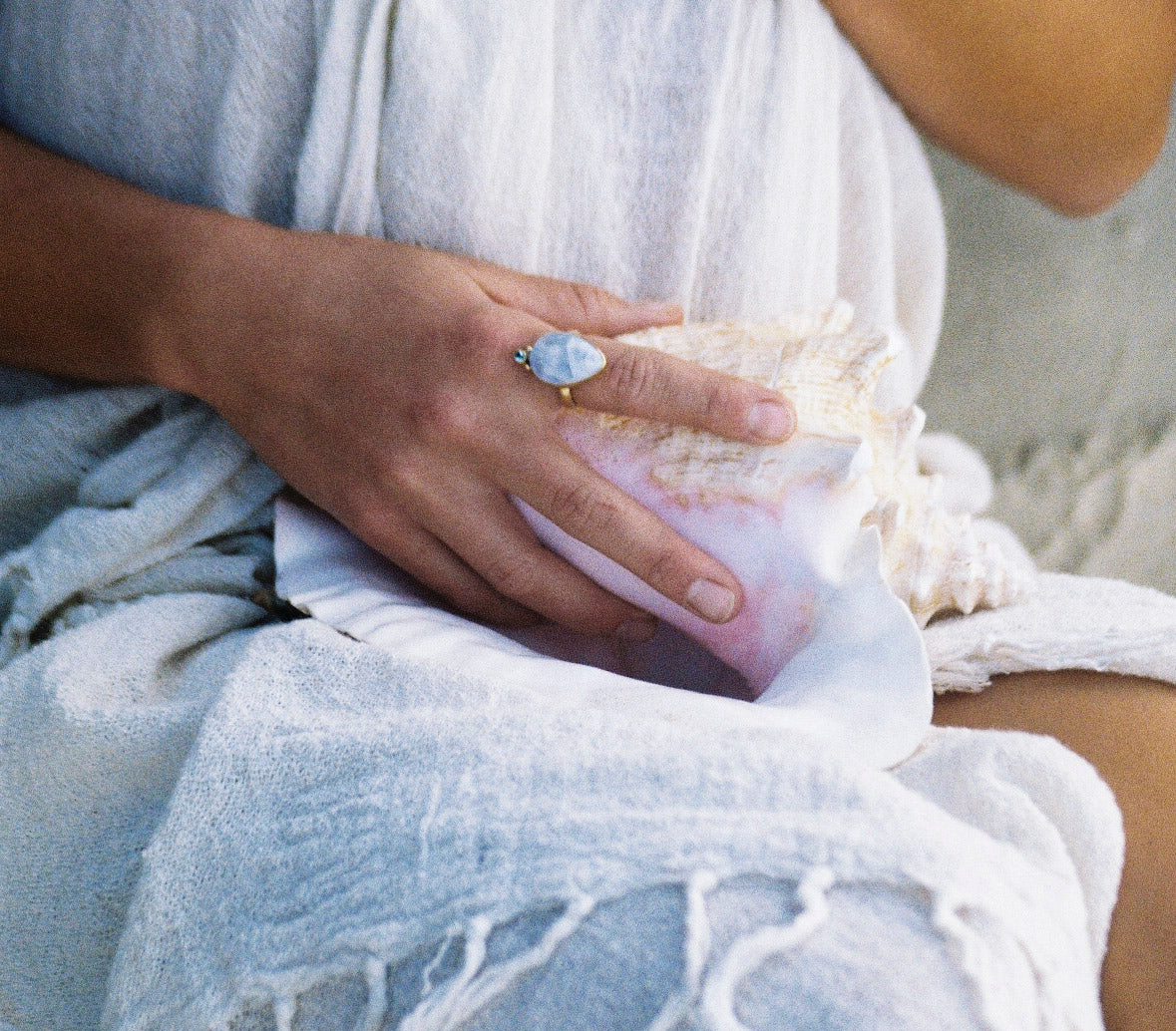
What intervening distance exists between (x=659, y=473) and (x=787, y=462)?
79 mm

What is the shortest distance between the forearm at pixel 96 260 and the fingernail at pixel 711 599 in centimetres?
38

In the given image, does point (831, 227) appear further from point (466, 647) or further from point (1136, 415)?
point (1136, 415)

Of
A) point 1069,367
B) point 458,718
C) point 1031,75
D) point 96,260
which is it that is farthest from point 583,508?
point 1069,367

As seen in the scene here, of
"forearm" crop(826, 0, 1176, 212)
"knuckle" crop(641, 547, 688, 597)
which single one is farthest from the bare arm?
"forearm" crop(826, 0, 1176, 212)

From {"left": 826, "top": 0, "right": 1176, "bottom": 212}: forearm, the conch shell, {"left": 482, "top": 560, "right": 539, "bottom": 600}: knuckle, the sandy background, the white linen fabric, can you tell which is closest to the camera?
the white linen fabric

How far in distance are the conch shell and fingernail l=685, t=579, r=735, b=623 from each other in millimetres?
15

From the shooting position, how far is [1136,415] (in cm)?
148

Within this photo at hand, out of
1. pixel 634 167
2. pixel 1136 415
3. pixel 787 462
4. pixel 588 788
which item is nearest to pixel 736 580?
pixel 787 462

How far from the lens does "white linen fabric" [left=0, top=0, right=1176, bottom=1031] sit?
40 cm

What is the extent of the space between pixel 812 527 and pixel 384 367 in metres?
0.29

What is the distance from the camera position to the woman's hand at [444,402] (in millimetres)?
602

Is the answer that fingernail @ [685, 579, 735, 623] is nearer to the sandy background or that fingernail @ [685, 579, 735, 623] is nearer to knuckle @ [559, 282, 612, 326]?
knuckle @ [559, 282, 612, 326]

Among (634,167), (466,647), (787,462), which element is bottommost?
(466,647)

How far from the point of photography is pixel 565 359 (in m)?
0.61
